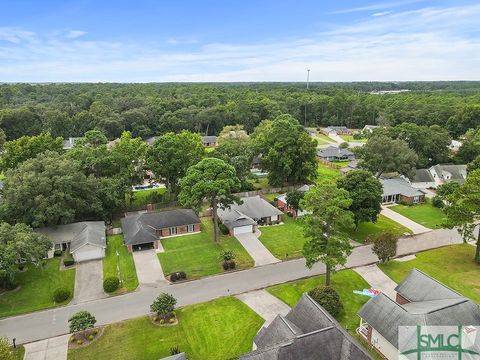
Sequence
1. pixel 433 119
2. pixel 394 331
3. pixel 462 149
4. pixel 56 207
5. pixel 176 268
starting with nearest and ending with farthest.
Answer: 1. pixel 394 331
2. pixel 176 268
3. pixel 56 207
4. pixel 462 149
5. pixel 433 119

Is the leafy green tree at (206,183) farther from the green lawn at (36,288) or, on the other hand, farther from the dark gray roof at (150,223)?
the green lawn at (36,288)

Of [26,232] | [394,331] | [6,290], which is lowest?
[6,290]

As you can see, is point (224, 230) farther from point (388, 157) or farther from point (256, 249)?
point (388, 157)

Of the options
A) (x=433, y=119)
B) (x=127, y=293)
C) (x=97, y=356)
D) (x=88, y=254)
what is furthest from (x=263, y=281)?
(x=433, y=119)

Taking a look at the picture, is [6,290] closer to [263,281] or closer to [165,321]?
[165,321]

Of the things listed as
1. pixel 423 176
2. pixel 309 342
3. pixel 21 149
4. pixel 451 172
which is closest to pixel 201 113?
pixel 21 149

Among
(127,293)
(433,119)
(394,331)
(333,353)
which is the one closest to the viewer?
(333,353)
